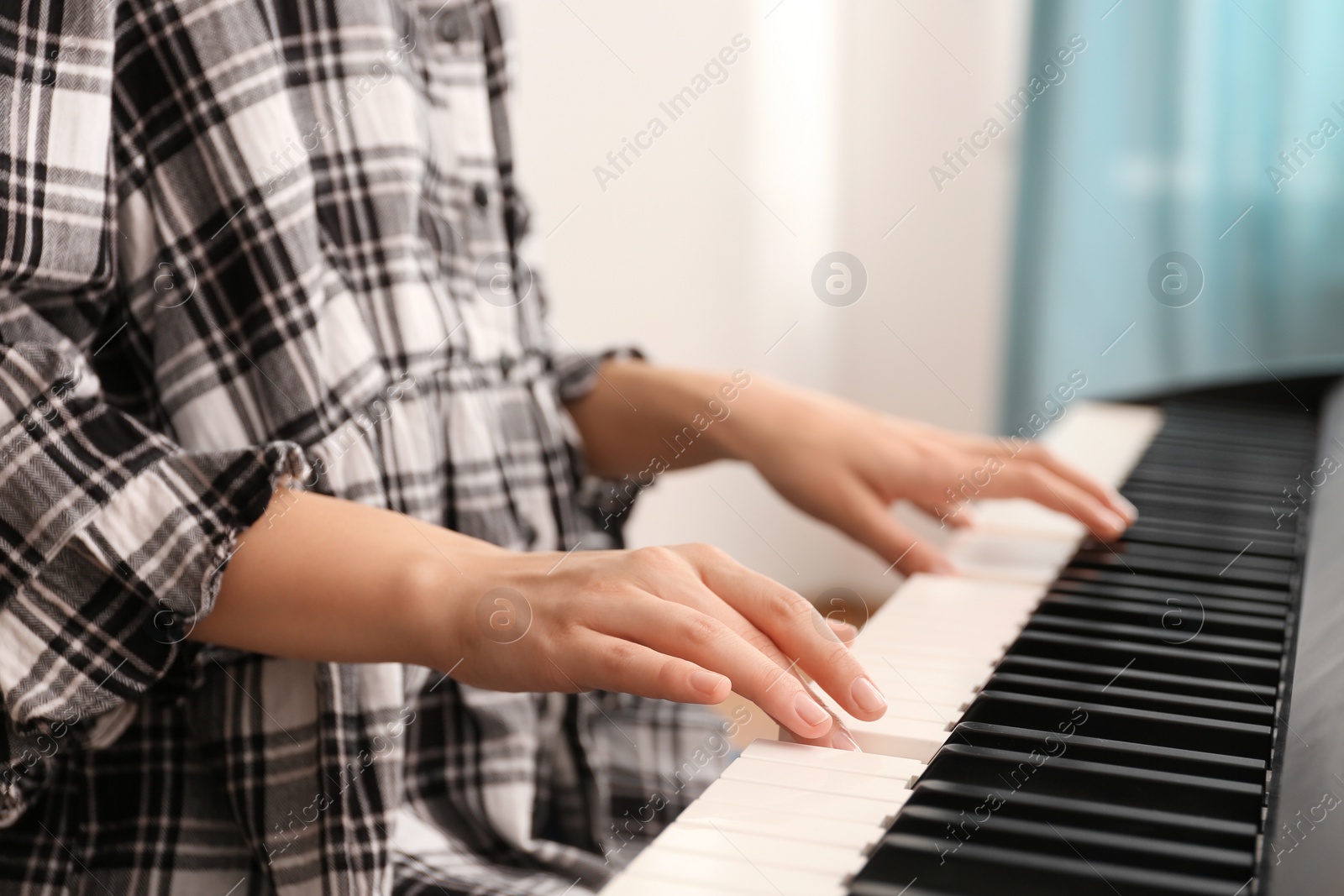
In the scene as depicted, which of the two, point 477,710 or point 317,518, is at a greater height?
point 317,518

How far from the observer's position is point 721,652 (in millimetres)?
465

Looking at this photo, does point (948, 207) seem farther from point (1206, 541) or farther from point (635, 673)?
point (635, 673)

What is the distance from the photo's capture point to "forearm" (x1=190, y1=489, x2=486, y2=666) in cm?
52

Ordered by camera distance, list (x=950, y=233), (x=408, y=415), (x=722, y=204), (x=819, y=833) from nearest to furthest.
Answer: (x=819, y=833)
(x=408, y=415)
(x=722, y=204)
(x=950, y=233)

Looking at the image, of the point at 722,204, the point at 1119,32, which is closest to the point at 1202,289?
the point at 1119,32

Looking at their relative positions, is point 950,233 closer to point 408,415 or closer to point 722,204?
point 722,204

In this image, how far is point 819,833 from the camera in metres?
0.43

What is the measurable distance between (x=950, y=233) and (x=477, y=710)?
1913 mm

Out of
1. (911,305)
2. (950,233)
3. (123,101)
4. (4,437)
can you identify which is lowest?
Answer: (911,305)
